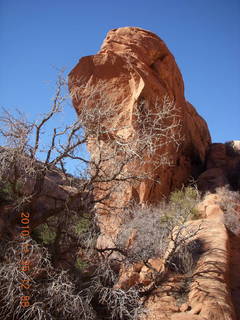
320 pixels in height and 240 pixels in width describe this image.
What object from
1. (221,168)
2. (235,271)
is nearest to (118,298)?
(235,271)

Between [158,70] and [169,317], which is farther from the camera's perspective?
[158,70]

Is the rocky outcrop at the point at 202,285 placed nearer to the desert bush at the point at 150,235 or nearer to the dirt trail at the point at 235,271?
the dirt trail at the point at 235,271

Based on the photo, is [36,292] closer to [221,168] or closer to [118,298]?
[118,298]

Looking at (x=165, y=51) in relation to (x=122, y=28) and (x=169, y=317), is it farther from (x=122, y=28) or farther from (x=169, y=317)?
(x=169, y=317)

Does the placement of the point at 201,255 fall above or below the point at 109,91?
below

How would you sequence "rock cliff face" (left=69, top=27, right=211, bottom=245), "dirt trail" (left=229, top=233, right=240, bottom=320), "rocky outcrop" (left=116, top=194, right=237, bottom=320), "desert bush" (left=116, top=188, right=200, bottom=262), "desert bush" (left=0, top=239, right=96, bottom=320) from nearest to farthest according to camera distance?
"rocky outcrop" (left=116, top=194, right=237, bottom=320), "desert bush" (left=0, top=239, right=96, bottom=320), "dirt trail" (left=229, top=233, right=240, bottom=320), "desert bush" (left=116, top=188, right=200, bottom=262), "rock cliff face" (left=69, top=27, right=211, bottom=245)

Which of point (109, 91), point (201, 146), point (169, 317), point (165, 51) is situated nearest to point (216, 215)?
point (169, 317)

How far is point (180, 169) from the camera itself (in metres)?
17.7

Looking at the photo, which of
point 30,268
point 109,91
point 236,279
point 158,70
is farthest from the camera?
point 158,70

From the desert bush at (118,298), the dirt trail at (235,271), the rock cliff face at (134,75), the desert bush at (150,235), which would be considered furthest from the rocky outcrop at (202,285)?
the rock cliff face at (134,75)

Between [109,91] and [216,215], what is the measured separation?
7638mm

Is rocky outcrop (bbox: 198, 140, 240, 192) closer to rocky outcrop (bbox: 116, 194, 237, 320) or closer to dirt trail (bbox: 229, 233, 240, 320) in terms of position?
dirt trail (bbox: 229, 233, 240, 320)

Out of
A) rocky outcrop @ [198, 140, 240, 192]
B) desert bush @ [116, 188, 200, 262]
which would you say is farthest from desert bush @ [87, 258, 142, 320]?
rocky outcrop @ [198, 140, 240, 192]

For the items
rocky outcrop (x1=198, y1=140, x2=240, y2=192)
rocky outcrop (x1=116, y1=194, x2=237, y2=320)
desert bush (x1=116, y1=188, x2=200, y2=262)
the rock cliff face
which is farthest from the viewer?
rocky outcrop (x1=198, y1=140, x2=240, y2=192)
